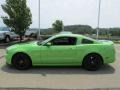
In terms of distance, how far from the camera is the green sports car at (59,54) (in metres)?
8.52

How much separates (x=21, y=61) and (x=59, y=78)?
6.24 feet

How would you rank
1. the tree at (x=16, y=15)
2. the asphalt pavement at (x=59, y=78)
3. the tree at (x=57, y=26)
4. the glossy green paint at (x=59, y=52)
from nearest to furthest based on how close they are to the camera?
the asphalt pavement at (x=59, y=78)
the glossy green paint at (x=59, y=52)
the tree at (x=16, y=15)
the tree at (x=57, y=26)

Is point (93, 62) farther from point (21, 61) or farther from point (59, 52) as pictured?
point (21, 61)

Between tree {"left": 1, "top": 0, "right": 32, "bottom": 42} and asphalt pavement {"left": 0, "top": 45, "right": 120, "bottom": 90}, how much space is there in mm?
10970

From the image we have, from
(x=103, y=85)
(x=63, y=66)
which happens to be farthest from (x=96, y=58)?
(x=103, y=85)

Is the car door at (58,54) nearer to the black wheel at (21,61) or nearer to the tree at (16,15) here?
the black wheel at (21,61)

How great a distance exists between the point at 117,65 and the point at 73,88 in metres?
4.05

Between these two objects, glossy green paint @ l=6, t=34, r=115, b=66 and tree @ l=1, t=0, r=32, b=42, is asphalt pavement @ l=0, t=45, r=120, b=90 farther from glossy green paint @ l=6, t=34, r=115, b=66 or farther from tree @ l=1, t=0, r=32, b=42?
tree @ l=1, t=0, r=32, b=42

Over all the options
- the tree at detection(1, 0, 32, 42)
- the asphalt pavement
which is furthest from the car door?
the tree at detection(1, 0, 32, 42)

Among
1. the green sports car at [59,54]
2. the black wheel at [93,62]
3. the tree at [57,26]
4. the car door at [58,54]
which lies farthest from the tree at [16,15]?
the tree at [57,26]

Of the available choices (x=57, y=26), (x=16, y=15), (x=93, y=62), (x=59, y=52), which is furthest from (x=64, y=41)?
(x=57, y=26)

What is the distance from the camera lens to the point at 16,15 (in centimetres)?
1966

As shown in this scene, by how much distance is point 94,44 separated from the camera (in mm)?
8695

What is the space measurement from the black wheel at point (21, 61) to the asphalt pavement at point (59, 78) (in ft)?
0.75
